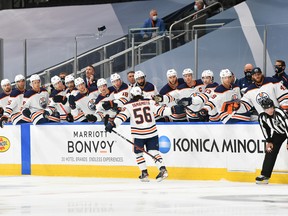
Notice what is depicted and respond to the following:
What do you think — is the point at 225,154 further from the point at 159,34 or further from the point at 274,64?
the point at 159,34

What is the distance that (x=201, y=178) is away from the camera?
51.1ft

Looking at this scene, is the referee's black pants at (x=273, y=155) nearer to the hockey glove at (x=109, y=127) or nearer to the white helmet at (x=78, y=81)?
the hockey glove at (x=109, y=127)

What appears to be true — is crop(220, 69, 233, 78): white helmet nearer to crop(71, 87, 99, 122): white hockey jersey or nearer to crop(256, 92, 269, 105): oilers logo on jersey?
crop(256, 92, 269, 105): oilers logo on jersey

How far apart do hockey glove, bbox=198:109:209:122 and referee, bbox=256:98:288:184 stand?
1336 millimetres

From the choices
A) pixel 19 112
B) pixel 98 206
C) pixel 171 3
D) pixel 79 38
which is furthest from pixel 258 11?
pixel 98 206

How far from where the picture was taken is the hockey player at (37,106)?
57.2ft

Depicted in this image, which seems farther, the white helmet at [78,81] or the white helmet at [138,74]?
the white helmet at [78,81]

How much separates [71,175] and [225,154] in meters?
2.89

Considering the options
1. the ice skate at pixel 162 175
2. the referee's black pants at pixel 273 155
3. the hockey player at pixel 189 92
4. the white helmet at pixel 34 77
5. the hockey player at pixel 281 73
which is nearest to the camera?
the referee's black pants at pixel 273 155

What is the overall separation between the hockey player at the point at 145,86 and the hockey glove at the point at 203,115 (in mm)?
902

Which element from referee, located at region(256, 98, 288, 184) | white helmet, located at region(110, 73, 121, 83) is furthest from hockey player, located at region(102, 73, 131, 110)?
referee, located at region(256, 98, 288, 184)

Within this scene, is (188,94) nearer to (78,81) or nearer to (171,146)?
(171,146)

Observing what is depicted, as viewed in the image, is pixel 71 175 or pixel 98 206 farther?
pixel 71 175

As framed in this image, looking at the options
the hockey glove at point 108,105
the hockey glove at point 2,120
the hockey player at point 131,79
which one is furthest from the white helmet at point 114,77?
the hockey glove at point 2,120
